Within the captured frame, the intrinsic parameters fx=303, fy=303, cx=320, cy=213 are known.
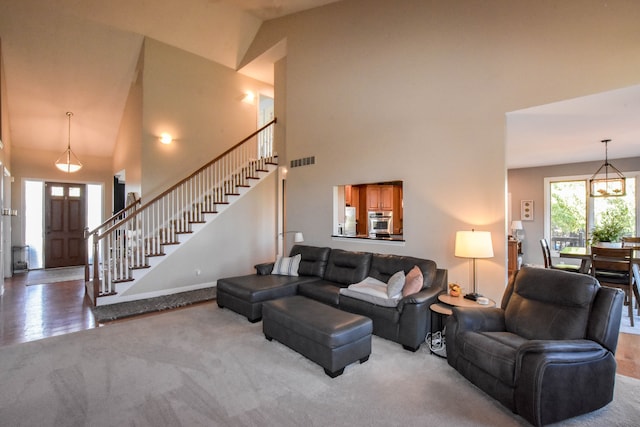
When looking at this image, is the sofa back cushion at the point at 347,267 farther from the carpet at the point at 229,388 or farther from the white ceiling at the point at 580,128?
the white ceiling at the point at 580,128

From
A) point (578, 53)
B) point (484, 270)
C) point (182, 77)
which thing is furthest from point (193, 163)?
point (578, 53)

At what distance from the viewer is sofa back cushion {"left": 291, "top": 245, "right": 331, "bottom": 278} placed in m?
4.89

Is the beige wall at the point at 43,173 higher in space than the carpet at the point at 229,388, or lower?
higher

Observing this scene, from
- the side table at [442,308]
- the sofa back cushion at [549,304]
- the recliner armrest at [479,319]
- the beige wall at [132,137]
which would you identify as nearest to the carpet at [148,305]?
the beige wall at [132,137]

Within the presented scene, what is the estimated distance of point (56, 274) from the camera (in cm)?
720

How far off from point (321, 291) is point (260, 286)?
86 cm

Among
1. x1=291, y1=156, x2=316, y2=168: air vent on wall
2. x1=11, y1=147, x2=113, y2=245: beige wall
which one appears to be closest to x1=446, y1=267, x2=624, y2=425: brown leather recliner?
x1=291, y1=156, x2=316, y2=168: air vent on wall

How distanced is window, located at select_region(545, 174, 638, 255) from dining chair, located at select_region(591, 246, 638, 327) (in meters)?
2.39

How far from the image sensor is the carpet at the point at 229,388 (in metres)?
2.16

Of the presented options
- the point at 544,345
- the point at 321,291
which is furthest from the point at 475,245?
the point at 321,291

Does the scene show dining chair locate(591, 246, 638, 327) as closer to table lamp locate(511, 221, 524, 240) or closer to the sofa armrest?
table lamp locate(511, 221, 524, 240)

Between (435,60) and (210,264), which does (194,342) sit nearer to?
(210,264)

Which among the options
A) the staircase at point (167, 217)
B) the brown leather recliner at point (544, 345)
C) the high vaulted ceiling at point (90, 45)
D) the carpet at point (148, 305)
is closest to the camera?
the brown leather recliner at point (544, 345)

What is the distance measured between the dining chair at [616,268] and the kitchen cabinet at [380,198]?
165 inches
